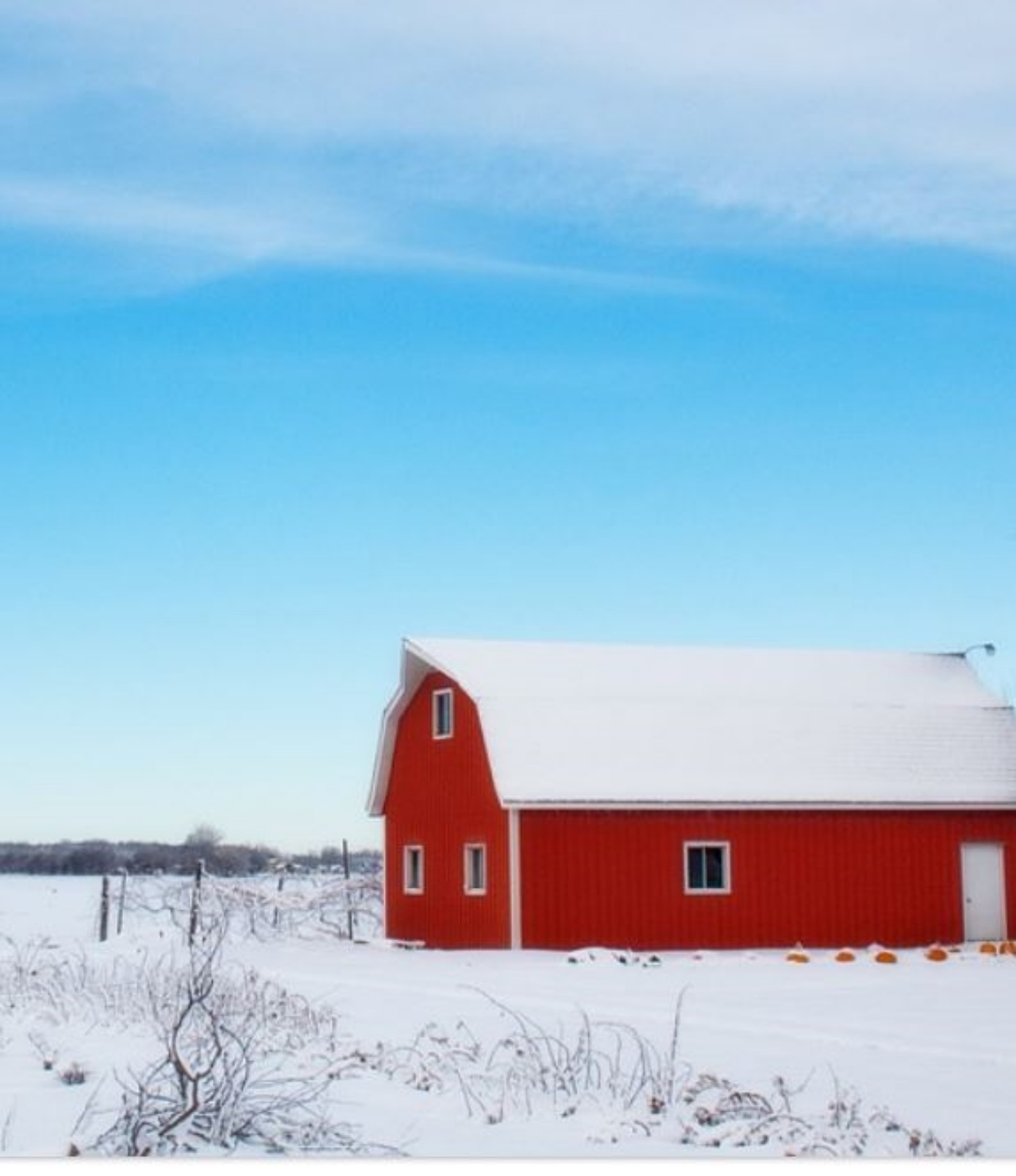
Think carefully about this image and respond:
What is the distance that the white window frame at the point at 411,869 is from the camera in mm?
31859

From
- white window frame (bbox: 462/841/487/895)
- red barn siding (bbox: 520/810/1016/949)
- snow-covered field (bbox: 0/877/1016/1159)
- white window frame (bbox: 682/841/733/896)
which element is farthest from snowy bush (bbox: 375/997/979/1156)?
white window frame (bbox: 462/841/487/895)

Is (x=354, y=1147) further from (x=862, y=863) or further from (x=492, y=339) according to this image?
(x=862, y=863)

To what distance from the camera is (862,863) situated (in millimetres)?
30109

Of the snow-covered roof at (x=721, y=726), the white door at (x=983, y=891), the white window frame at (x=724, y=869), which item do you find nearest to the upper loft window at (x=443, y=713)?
the snow-covered roof at (x=721, y=726)

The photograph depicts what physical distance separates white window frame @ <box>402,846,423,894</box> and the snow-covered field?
9.02 metres

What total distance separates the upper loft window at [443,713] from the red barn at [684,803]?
44 mm

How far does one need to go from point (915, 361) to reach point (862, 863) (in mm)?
17258

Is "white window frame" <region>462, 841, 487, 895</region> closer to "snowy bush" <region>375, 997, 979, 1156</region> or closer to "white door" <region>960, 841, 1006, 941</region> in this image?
"white door" <region>960, 841, 1006, 941</region>

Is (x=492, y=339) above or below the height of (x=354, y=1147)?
above

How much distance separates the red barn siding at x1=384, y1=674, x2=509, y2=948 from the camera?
28844 millimetres

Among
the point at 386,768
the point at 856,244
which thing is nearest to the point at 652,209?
the point at 856,244

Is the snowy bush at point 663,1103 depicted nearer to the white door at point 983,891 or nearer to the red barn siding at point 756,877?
the red barn siding at point 756,877

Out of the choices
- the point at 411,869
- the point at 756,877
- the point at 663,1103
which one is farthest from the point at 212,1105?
the point at 411,869

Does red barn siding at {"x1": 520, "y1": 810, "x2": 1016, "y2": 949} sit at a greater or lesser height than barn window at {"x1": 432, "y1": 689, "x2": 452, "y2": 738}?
lesser
